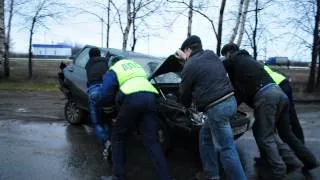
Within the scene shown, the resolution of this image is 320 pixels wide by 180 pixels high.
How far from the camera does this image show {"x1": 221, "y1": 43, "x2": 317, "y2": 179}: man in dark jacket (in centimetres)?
775

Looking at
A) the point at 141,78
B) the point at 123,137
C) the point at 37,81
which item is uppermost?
the point at 141,78

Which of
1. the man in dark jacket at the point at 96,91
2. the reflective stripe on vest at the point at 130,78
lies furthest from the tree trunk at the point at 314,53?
the reflective stripe on vest at the point at 130,78

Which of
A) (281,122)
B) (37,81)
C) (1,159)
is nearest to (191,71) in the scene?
(281,122)

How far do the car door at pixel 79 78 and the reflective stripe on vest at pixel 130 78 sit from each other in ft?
12.3

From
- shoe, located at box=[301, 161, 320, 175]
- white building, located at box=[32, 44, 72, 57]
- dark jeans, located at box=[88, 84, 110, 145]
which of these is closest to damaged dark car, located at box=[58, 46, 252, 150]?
dark jeans, located at box=[88, 84, 110, 145]

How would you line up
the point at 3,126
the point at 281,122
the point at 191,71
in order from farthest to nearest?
the point at 3,126, the point at 281,122, the point at 191,71

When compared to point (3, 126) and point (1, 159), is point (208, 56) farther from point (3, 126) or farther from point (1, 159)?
point (3, 126)

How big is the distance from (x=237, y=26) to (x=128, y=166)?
15.4 meters

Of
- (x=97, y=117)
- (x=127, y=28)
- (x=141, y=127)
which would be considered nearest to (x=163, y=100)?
(x=97, y=117)

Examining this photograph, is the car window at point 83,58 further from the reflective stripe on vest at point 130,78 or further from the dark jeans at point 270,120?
the dark jeans at point 270,120

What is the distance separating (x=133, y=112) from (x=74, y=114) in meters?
5.11

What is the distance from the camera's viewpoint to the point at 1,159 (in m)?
8.73

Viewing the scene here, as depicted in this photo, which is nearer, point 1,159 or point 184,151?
point 1,159

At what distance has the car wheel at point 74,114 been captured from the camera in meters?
11.9
